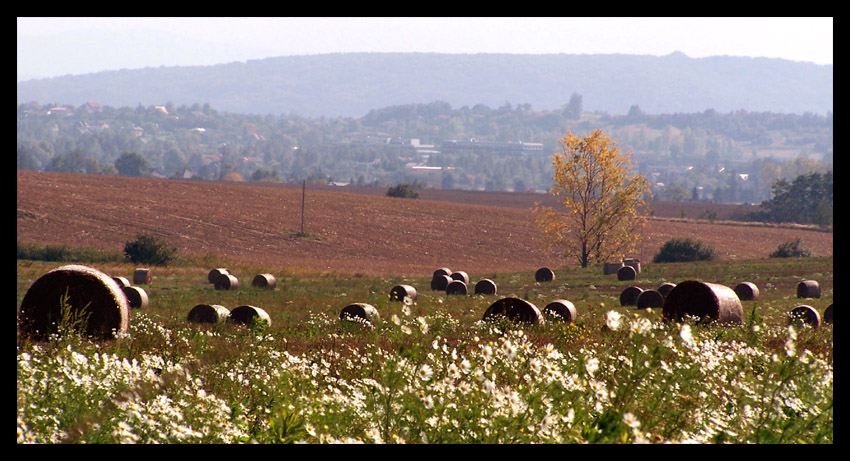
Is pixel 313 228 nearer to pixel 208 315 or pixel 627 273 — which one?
pixel 627 273

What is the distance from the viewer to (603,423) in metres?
6.46

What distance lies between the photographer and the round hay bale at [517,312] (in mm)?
19328

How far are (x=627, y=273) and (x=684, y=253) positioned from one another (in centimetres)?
1872

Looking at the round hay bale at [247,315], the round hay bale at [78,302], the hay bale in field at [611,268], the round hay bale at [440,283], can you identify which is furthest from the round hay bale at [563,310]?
the hay bale in field at [611,268]

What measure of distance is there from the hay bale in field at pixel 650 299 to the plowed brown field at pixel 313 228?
23459mm

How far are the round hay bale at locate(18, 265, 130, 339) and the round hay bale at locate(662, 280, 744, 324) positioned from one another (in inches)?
504

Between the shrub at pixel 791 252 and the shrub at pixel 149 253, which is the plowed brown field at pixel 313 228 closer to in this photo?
the shrub at pixel 791 252

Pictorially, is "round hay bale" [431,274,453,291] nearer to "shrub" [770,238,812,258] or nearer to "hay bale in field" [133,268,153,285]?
"hay bale in field" [133,268,153,285]

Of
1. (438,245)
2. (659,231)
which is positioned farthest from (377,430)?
(659,231)

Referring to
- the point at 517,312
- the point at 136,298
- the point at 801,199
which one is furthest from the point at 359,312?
the point at 801,199
